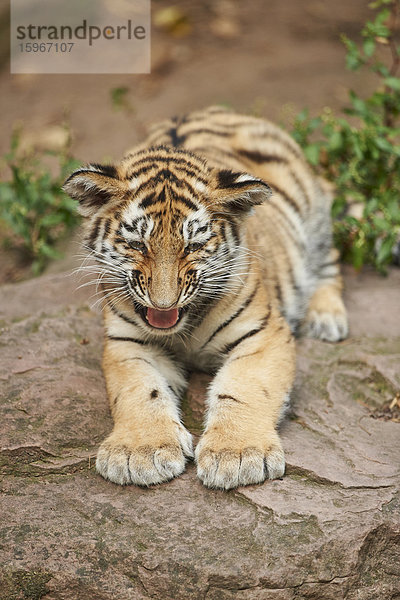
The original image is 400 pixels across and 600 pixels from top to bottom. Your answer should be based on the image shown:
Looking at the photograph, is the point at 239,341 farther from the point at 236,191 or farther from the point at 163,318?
the point at 236,191

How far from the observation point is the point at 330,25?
878 centimetres

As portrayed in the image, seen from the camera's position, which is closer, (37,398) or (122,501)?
(122,501)

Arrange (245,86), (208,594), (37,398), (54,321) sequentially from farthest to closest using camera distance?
(245,86) < (54,321) < (37,398) < (208,594)

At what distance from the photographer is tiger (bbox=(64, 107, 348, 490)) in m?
2.78

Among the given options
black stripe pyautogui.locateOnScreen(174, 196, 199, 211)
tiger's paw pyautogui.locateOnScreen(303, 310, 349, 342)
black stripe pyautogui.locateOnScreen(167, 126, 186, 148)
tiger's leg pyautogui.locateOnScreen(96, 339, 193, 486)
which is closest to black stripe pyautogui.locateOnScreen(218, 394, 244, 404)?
tiger's leg pyautogui.locateOnScreen(96, 339, 193, 486)

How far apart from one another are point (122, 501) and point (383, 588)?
1.02 meters

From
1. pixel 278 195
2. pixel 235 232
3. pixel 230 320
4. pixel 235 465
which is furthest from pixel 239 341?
pixel 278 195

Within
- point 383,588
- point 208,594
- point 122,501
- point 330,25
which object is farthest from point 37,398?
point 330,25

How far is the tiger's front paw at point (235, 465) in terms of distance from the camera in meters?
2.68

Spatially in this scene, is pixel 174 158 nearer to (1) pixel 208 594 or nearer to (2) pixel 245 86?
(1) pixel 208 594

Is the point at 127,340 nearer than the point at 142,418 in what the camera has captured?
No

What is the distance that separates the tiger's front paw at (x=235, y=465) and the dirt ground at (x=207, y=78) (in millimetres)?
4268

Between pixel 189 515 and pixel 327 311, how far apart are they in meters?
2.03

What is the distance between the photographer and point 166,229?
292cm
